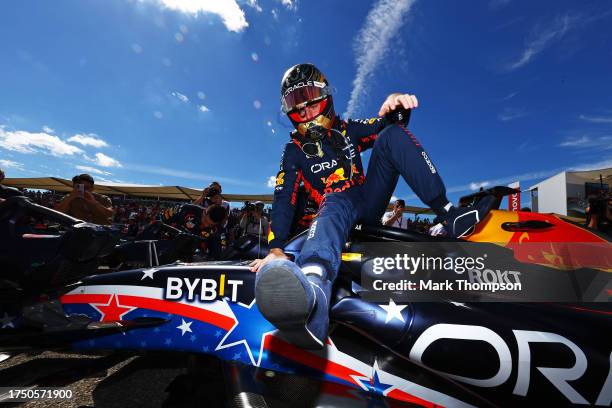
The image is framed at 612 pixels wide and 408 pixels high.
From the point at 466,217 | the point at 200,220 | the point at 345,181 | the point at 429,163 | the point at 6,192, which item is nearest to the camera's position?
the point at 466,217

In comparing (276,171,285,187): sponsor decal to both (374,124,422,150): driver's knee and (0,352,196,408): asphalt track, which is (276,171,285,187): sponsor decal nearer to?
(374,124,422,150): driver's knee

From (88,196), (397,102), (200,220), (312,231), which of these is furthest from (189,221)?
(397,102)

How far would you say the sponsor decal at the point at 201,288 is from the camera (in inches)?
54.8

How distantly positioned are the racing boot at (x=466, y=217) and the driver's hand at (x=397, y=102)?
22.3 inches

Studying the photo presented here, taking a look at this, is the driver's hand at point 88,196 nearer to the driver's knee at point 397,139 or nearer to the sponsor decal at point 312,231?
the sponsor decal at point 312,231

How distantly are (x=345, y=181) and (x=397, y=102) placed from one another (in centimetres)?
49

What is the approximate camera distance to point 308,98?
5.87 ft

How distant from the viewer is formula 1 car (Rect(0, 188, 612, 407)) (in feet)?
3.58

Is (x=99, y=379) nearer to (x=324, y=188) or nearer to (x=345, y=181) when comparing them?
(x=324, y=188)

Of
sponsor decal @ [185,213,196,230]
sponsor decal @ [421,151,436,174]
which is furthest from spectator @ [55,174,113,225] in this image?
sponsor decal @ [421,151,436,174]

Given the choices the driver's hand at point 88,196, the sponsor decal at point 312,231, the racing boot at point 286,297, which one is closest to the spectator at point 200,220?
the driver's hand at point 88,196

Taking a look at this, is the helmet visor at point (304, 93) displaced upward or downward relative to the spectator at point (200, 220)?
upward

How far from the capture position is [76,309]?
1.69 meters

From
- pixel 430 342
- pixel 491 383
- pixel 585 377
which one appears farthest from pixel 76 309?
pixel 585 377
